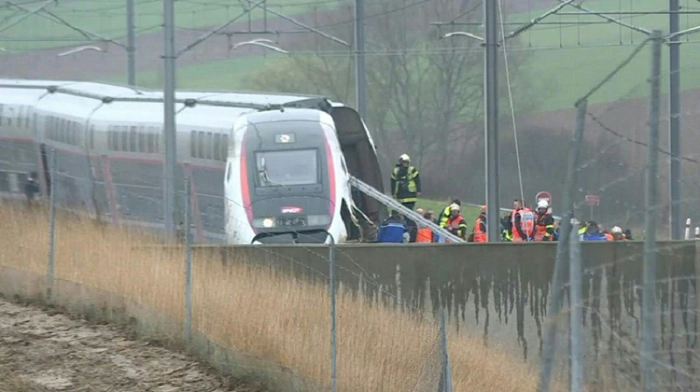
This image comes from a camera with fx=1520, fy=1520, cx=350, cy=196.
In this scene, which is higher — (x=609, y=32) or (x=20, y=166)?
(x=609, y=32)

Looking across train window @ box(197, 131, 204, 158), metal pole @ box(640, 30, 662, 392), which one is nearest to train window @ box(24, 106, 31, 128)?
train window @ box(197, 131, 204, 158)

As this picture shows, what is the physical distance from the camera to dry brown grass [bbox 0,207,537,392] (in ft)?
40.5

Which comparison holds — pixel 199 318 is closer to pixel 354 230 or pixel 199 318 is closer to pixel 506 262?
pixel 506 262

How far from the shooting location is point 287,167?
95.1 ft

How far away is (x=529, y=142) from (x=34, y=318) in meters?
33.1

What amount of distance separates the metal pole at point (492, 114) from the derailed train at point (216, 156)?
14.8 feet

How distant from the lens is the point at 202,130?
3164cm

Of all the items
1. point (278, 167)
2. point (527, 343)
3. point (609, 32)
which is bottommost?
point (527, 343)

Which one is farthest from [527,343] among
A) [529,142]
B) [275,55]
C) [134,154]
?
[275,55]

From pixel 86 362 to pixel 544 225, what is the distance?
13972 millimetres

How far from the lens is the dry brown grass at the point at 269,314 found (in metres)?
12.3

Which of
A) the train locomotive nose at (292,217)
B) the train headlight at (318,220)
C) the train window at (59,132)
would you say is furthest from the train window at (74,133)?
the train headlight at (318,220)

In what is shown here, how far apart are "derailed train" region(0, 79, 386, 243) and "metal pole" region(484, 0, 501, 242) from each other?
4.50 meters

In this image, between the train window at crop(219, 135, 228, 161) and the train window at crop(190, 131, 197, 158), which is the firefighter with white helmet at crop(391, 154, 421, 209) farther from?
the train window at crop(190, 131, 197, 158)
